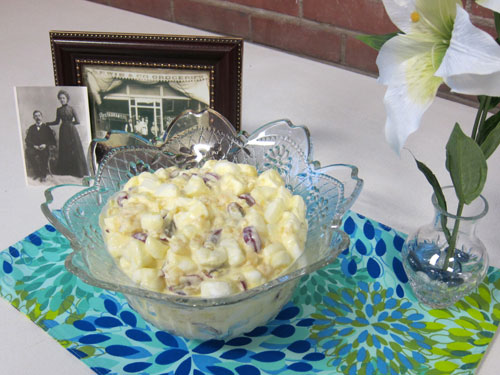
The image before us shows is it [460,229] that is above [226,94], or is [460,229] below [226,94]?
below

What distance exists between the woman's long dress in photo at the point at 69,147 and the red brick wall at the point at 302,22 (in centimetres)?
81

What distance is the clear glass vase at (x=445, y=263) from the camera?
93 centimetres

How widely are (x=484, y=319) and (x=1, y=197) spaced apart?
88cm

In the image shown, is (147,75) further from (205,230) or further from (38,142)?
(205,230)

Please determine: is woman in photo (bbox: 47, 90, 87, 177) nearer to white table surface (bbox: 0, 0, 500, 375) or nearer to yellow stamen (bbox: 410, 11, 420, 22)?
white table surface (bbox: 0, 0, 500, 375)

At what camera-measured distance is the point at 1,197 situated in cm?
118

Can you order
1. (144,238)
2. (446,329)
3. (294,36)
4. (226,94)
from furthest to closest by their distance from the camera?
(294,36), (226,94), (446,329), (144,238)

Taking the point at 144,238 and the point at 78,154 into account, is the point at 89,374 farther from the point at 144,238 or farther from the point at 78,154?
the point at 78,154

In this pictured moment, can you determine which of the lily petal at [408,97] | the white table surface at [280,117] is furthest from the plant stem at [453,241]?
the lily petal at [408,97]

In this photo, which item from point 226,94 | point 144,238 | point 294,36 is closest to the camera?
point 144,238

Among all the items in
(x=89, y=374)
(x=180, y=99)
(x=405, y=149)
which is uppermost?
(x=180, y=99)

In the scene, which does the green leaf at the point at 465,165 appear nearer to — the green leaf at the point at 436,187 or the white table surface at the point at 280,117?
the green leaf at the point at 436,187

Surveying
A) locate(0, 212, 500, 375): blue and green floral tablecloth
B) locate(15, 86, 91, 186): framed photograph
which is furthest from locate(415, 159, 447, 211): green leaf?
locate(15, 86, 91, 186): framed photograph

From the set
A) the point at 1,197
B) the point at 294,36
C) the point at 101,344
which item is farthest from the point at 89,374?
the point at 294,36
